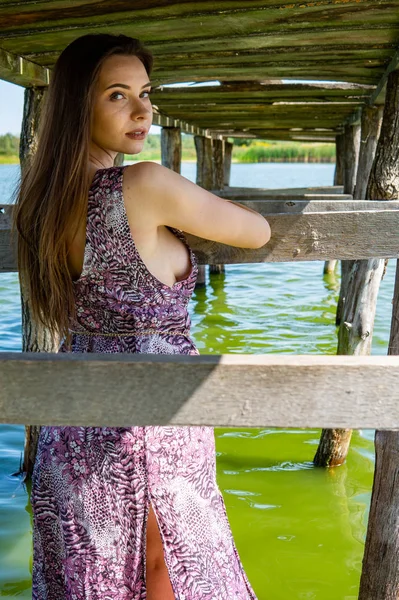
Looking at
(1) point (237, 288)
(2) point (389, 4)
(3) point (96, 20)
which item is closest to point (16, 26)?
(3) point (96, 20)

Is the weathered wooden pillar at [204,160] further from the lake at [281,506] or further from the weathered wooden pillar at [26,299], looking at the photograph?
the weathered wooden pillar at [26,299]

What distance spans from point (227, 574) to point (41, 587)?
0.52m

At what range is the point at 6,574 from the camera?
351 centimetres

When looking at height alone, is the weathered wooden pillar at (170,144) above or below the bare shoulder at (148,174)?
below

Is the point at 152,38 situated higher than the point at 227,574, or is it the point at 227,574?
the point at 152,38

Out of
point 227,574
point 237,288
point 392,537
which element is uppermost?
point 227,574

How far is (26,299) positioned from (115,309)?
2.32 metres

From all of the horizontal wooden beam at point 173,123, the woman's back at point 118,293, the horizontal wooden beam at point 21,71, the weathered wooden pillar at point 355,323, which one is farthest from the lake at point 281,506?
the horizontal wooden beam at point 173,123

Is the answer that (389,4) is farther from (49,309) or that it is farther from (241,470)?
Result: (241,470)

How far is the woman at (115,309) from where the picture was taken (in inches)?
72.7

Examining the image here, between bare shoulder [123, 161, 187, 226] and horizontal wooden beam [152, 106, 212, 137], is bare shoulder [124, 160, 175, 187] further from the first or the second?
horizontal wooden beam [152, 106, 212, 137]

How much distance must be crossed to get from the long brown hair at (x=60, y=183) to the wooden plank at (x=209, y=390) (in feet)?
2.05

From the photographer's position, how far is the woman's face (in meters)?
1.98

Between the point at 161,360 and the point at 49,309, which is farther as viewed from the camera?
the point at 49,309
